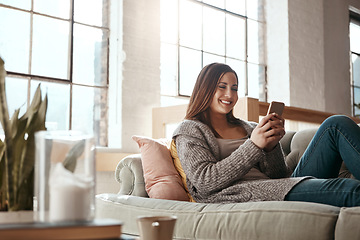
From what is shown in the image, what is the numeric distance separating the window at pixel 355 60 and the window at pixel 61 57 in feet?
12.8

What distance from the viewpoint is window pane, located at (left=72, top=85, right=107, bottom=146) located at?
3.68m

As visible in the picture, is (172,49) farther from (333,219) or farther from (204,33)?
(333,219)

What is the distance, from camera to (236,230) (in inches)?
59.6

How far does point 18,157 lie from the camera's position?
1.11 meters

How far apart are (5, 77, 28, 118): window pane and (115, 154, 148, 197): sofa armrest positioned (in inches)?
52.8

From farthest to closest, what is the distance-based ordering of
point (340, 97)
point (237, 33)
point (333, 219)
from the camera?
point (340, 97) → point (237, 33) → point (333, 219)

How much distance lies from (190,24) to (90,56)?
4.26 ft

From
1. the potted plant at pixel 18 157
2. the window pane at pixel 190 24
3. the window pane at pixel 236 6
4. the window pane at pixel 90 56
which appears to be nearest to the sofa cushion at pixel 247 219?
the potted plant at pixel 18 157

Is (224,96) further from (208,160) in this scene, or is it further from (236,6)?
(236,6)

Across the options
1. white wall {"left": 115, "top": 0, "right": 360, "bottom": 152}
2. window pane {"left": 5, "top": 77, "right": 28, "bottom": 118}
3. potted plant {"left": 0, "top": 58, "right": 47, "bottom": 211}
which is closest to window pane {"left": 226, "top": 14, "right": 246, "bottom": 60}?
white wall {"left": 115, "top": 0, "right": 360, "bottom": 152}

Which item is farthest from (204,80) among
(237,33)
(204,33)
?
(237,33)

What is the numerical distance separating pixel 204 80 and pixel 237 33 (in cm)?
327

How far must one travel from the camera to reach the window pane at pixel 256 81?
17.3 ft

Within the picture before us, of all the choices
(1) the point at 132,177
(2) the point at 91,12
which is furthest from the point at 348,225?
(2) the point at 91,12
